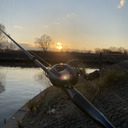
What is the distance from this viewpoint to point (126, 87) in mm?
4156

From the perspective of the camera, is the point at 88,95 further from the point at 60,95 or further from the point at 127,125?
the point at 127,125

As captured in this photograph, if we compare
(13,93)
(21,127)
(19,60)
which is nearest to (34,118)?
(21,127)

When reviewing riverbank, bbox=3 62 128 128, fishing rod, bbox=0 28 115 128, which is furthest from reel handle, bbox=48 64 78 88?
riverbank, bbox=3 62 128 128

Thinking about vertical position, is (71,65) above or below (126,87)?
above

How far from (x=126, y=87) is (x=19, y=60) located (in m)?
28.1

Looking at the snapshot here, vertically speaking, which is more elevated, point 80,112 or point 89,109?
point 89,109

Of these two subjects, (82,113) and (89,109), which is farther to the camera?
(82,113)

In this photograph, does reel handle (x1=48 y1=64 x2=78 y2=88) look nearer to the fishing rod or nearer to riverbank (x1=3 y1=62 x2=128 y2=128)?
the fishing rod

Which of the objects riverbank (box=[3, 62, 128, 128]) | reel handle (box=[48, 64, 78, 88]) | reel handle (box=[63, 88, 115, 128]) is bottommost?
riverbank (box=[3, 62, 128, 128])

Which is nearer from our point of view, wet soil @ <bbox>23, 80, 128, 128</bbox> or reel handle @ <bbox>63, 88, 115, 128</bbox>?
reel handle @ <bbox>63, 88, 115, 128</bbox>

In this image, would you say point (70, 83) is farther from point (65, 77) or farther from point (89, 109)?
point (89, 109)

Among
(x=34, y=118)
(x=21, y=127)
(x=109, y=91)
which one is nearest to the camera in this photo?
(x=21, y=127)

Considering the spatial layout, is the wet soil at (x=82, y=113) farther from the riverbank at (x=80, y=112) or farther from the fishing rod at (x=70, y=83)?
the fishing rod at (x=70, y=83)

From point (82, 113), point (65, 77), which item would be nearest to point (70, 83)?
point (65, 77)
